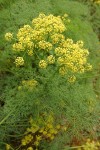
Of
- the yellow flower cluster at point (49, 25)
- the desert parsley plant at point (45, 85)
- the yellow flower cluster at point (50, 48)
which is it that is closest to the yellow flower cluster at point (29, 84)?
the desert parsley plant at point (45, 85)

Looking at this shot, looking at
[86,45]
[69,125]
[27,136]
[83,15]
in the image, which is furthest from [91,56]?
[27,136]

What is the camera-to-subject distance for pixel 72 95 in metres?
4.30

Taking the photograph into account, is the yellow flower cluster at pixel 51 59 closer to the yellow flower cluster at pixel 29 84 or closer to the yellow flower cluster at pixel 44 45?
the yellow flower cluster at pixel 44 45

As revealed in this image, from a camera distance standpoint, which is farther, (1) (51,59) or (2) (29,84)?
(2) (29,84)

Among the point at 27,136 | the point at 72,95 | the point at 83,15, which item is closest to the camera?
the point at 72,95

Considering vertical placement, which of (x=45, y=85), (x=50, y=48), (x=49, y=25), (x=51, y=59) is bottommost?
→ (x=45, y=85)

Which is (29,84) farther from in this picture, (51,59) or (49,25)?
(49,25)

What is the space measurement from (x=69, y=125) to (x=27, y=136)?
1.70 feet

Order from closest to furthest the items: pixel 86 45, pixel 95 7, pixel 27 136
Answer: pixel 27 136, pixel 86 45, pixel 95 7

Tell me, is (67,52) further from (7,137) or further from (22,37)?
(7,137)

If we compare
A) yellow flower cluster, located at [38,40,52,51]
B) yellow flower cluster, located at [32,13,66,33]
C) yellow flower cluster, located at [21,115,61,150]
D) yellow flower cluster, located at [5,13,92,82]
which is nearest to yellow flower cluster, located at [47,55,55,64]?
yellow flower cluster, located at [5,13,92,82]

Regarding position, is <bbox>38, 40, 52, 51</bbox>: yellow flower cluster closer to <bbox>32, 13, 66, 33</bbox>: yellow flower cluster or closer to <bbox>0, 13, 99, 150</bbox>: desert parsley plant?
<bbox>0, 13, 99, 150</bbox>: desert parsley plant

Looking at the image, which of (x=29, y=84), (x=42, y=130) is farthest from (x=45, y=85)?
(x=42, y=130)

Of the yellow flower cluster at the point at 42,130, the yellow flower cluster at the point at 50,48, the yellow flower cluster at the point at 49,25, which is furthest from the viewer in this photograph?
the yellow flower cluster at the point at 42,130
